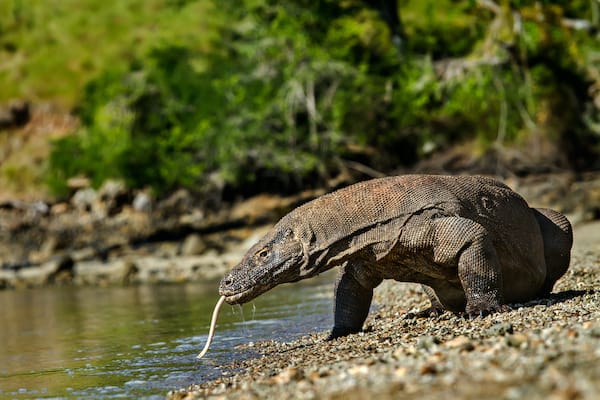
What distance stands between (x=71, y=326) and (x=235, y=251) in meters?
13.2

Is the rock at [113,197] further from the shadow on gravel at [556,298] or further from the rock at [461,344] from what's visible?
the rock at [461,344]

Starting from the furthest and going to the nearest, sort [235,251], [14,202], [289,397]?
1. [14,202]
2. [235,251]
3. [289,397]

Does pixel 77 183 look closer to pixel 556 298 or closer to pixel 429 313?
pixel 429 313

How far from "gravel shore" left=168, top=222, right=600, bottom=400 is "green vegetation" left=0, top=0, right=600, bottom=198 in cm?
1856

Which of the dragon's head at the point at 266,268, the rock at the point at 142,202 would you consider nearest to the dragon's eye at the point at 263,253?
the dragon's head at the point at 266,268

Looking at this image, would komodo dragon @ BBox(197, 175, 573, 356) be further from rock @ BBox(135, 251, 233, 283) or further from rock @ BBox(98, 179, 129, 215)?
rock @ BBox(98, 179, 129, 215)

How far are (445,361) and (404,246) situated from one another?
2.83m

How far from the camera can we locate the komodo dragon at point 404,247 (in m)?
8.25

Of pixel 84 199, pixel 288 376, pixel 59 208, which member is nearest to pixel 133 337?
pixel 288 376

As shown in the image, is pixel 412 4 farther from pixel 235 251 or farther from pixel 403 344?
pixel 403 344

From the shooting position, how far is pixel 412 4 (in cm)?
3722

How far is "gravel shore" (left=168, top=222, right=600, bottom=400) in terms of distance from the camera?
460cm

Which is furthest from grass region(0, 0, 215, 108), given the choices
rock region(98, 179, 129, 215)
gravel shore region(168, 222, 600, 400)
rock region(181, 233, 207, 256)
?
gravel shore region(168, 222, 600, 400)

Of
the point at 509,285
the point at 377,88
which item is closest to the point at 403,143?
the point at 377,88
